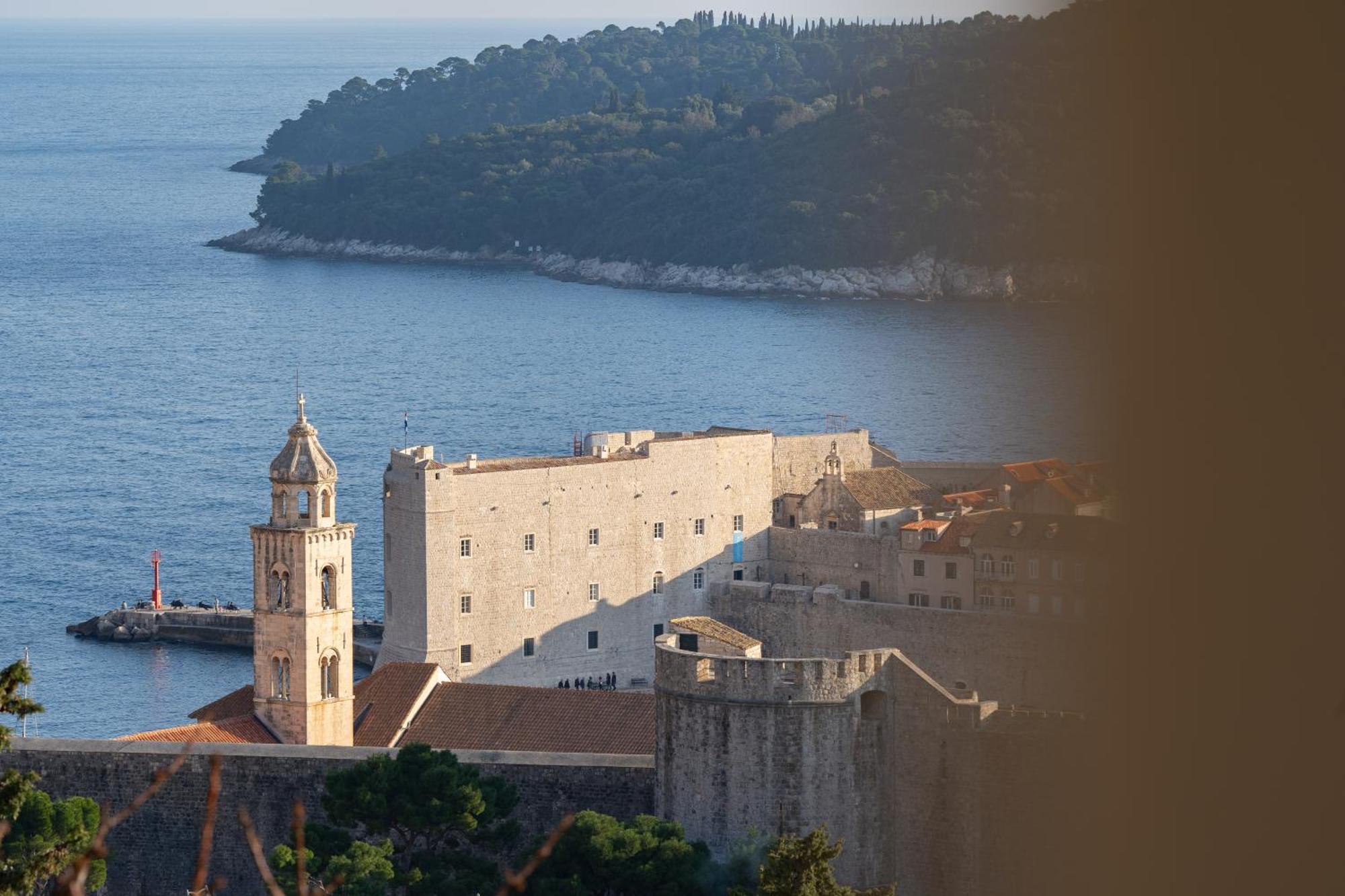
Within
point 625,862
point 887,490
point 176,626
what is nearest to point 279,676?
point 625,862

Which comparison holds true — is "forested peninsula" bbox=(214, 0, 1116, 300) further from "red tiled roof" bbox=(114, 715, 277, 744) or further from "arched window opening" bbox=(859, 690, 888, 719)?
"arched window opening" bbox=(859, 690, 888, 719)

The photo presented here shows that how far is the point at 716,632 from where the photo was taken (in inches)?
1198

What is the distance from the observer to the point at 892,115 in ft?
123

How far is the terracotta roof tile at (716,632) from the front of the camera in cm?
2941

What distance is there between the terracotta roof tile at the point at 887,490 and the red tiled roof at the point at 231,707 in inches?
442

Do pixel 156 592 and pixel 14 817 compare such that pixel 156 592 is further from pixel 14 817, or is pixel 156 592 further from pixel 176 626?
pixel 14 817

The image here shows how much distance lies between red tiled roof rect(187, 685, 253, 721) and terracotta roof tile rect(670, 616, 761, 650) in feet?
16.8

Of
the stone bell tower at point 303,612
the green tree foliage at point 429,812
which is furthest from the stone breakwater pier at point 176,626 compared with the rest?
the green tree foliage at point 429,812

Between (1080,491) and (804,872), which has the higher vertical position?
(1080,491)

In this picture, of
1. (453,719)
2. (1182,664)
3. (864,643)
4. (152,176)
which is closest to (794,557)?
(864,643)

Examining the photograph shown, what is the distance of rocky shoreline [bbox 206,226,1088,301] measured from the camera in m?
102

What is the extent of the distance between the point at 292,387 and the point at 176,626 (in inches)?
1779

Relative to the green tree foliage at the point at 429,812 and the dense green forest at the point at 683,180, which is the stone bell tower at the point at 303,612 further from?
the dense green forest at the point at 683,180

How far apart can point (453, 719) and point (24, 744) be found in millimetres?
5290
